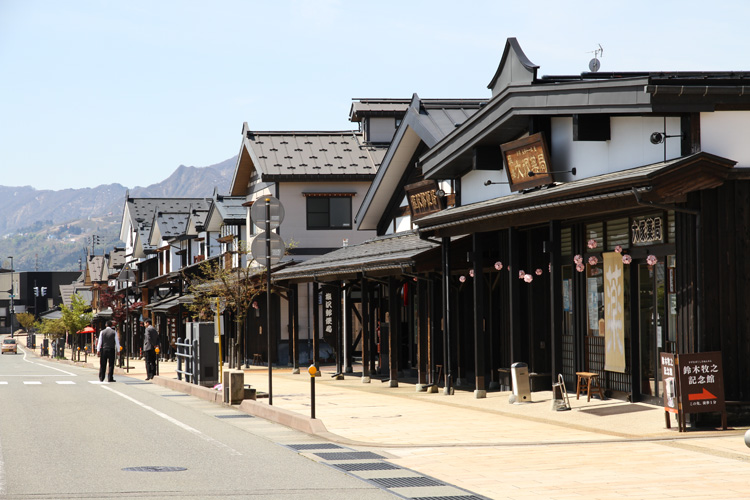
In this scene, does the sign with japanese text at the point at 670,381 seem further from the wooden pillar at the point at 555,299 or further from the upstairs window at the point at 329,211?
the upstairs window at the point at 329,211

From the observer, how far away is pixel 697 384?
44.2 ft

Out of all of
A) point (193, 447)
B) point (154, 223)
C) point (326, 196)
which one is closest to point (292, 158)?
point (326, 196)

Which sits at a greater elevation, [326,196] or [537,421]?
[326,196]

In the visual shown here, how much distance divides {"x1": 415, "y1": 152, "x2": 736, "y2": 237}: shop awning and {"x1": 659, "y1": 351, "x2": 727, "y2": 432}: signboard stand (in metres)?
2.26

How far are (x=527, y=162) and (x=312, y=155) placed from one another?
22748 mm

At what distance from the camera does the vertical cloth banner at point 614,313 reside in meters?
17.0

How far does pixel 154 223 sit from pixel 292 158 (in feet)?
110

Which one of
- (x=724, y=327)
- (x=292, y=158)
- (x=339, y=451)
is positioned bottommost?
(x=339, y=451)

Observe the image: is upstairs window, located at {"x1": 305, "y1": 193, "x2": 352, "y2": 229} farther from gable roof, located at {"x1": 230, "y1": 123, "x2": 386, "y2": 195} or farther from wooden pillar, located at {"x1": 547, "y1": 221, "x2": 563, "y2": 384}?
wooden pillar, located at {"x1": 547, "y1": 221, "x2": 563, "y2": 384}

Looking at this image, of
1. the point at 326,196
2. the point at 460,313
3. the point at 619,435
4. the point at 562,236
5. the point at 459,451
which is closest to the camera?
the point at 459,451

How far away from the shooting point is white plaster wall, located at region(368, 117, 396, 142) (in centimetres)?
4159

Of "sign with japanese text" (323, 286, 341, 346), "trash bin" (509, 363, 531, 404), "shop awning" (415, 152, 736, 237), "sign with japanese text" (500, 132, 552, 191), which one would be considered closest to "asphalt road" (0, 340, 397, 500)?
"trash bin" (509, 363, 531, 404)

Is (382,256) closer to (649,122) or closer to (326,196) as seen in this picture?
(649,122)

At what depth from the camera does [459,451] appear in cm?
1262
